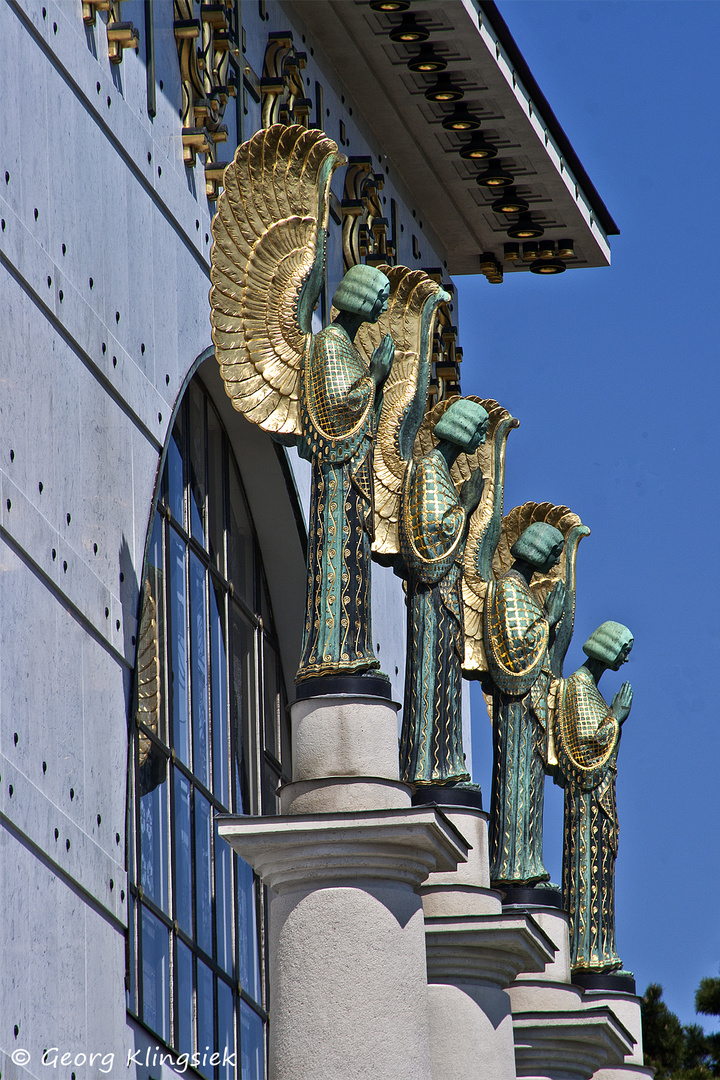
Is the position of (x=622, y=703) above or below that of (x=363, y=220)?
below

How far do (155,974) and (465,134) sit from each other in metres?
11.6

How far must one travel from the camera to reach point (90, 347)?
48.0 feet

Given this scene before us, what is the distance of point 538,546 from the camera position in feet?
62.1

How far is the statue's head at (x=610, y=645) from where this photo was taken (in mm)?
20625

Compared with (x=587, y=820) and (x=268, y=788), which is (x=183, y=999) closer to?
(x=268, y=788)

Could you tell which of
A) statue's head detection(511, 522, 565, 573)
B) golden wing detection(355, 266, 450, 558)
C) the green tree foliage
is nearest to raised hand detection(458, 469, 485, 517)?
golden wing detection(355, 266, 450, 558)

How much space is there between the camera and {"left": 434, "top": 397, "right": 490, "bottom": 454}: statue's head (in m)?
16.4

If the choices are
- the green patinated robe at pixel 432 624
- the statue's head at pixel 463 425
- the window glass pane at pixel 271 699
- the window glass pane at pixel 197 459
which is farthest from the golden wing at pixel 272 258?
the window glass pane at pixel 271 699

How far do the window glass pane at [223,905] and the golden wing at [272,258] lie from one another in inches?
153

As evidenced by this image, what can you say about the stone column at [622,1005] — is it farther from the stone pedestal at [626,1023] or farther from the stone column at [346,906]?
the stone column at [346,906]

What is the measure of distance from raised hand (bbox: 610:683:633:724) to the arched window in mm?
2953

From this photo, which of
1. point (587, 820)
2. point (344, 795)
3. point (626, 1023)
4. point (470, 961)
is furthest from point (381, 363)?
point (626, 1023)

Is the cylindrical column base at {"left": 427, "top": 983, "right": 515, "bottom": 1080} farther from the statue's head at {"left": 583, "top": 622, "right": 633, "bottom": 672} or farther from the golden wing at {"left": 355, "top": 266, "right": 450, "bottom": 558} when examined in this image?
the statue's head at {"left": 583, "top": 622, "right": 633, "bottom": 672}

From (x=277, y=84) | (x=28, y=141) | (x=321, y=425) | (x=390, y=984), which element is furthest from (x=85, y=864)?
(x=277, y=84)
